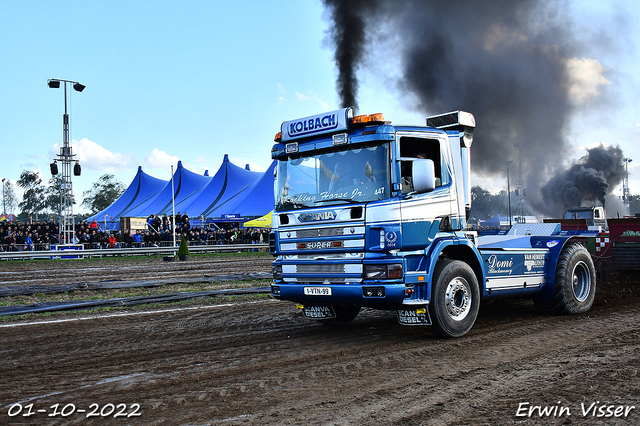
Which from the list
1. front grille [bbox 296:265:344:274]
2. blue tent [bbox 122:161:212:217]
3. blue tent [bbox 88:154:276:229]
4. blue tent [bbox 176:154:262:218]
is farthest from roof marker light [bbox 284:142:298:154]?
blue tent [bbox 122:161:212:217]

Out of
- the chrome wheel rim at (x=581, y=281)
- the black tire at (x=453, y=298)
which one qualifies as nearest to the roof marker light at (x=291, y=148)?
the black tire at (x=453, y=298)

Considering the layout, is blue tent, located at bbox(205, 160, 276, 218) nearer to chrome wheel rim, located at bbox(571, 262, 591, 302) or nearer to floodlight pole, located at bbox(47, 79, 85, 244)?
floodlight pole, located at bbox(47, 79, 85, 244)

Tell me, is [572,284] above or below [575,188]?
below

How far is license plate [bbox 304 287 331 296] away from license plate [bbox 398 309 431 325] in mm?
979

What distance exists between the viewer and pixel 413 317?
679cm

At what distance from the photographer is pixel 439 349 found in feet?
21.0

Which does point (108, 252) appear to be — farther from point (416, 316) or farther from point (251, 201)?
point (416, 316)

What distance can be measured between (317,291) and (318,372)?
160 centimetres

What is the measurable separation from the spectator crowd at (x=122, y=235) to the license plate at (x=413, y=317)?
2616cm

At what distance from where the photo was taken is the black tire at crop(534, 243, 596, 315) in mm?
8742

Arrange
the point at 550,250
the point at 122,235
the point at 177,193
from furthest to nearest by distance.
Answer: the point at 177,193, the point at 122,235, the point at 550,250

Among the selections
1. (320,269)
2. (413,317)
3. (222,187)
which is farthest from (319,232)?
(222,187)

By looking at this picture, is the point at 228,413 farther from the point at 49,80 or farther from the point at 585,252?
the point at 49,80

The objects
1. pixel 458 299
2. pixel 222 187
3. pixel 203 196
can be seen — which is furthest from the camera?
pixel 203 196
